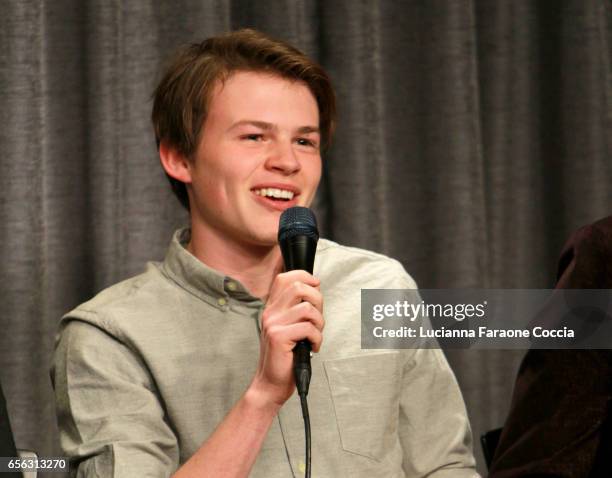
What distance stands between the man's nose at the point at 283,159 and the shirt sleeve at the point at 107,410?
0.38 meters

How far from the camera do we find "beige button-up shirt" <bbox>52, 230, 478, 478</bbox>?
143 centimetres

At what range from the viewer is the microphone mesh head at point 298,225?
1244 millimetres

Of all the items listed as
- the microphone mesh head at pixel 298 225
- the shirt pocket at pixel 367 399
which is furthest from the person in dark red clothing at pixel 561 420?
the shirt pocket at pixel 367 399

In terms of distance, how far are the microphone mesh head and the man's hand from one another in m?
0.06

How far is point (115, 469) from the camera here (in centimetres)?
136

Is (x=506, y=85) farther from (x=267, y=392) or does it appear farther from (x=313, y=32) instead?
(x=267, y=392)

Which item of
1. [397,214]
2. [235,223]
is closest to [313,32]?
[397,214]

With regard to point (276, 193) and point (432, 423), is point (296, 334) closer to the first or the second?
point (276, 193)

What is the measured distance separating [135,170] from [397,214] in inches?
24.2

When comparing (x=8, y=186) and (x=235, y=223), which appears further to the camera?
(x=8, y=186)

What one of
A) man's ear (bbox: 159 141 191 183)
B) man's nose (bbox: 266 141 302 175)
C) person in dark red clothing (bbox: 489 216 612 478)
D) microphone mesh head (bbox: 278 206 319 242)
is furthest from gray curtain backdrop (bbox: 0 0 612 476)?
person in dark red clothing (bbox: 489 216 612 478)

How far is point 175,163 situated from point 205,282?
10.3 inches

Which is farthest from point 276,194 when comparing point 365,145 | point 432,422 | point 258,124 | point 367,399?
point 365,145

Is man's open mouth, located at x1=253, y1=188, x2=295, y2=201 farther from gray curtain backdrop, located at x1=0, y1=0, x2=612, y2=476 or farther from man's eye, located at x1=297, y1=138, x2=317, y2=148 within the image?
gray curtain backdrop, located at x1=0, y1=0, x2=612, y2=476
